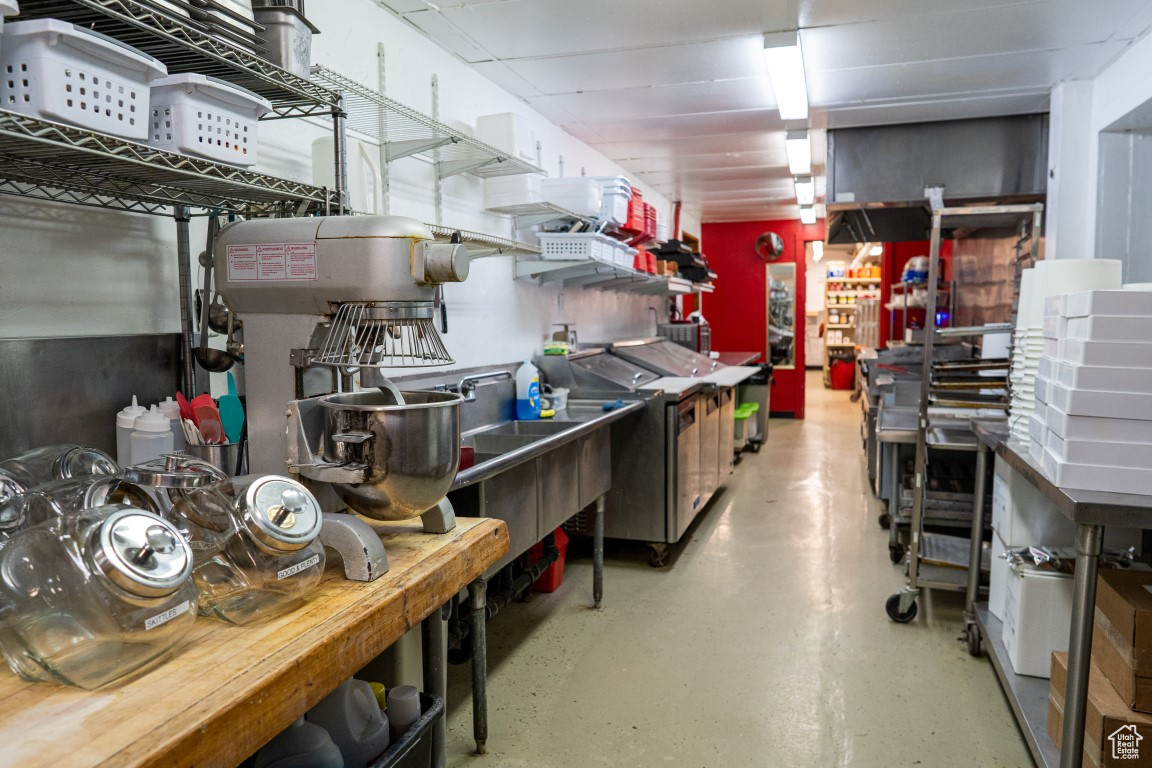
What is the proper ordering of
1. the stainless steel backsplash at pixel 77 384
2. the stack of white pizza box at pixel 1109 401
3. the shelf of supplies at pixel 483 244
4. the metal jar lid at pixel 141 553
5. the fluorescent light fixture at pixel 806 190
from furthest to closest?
1. the fluorescent light fixture at pixel 806 190
2. the shelf of supplies at pixel 483 244
3. the stack of white pizza box at pixel 1109 401
4. the stainless steel backsplash at pixel 77 384
5. the metal jar lid at pixel 141 553

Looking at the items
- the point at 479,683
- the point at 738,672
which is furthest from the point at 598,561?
the point at 479,683

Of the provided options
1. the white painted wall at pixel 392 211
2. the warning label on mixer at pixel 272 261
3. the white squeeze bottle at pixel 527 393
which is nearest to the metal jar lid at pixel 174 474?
the warning label on mixer at pixel 272 261

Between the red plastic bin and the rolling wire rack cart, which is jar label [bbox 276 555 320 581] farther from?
the rolling wire rack cart

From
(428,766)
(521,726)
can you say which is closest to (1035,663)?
(521,726)

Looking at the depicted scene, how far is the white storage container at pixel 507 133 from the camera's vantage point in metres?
3.56

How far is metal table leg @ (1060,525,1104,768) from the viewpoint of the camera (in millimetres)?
1841

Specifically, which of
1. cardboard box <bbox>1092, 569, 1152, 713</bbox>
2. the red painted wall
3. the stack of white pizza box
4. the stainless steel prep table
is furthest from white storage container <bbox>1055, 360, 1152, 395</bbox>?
the red painted wall

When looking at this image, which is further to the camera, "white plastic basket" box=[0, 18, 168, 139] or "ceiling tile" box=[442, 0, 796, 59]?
"ceiling tile" box=[442, 0, 796, 59]

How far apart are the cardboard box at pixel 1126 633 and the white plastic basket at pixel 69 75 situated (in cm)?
255

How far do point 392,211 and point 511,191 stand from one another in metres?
0.93

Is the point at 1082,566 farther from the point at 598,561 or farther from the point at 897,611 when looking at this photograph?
the point at 598,561

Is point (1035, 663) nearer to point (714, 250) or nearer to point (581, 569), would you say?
point (581, 569)

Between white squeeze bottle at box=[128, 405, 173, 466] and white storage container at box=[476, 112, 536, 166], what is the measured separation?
2.18 m

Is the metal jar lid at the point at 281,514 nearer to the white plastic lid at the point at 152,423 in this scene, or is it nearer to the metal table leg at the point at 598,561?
the white plastic lid at the point at 152,423
